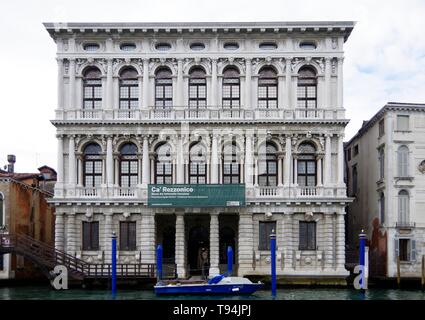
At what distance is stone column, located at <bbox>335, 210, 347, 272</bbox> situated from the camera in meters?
27.3

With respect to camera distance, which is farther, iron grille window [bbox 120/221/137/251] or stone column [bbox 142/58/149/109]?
stone column [bbox 142/58/149/109]

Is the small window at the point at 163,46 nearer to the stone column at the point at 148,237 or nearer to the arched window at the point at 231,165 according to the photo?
the arched window at the point at 231,165

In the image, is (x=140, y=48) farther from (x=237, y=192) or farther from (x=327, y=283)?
(x=327, y=283)

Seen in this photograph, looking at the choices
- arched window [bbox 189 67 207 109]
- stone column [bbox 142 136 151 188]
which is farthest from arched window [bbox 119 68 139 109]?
arched window [bbox 189 67 207 109]

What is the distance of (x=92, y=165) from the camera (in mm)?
28297

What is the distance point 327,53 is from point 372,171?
647 centimetres

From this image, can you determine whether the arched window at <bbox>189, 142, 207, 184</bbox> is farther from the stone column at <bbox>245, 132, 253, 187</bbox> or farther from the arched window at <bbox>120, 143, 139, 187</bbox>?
the arched window at <bbox>120, 143, 139, 187</bbox>

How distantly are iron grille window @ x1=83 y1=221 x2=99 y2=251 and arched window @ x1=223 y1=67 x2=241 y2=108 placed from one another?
317 inches

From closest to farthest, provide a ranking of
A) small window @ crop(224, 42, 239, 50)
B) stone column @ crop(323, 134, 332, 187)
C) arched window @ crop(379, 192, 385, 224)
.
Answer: stone column @ crop(323, 134, 332, 187), small window @ crop(224, 42, 239, 50), arched window @ crop(379, 192, 385, 224)

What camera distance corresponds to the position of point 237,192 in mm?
27016

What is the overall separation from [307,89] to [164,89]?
6.53 meters

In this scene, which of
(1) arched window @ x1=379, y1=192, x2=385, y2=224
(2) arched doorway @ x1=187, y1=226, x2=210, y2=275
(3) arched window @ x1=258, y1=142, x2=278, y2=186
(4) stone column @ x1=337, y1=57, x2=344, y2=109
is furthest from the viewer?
(2) arched doorway @ x1=187, y1=226, x2=210, y2=275

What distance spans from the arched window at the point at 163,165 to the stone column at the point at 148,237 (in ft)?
5.66

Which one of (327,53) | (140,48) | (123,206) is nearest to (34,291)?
(123,206)
